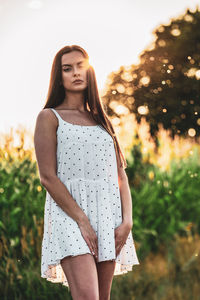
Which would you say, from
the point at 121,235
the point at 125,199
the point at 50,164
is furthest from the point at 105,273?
the point at 50,164

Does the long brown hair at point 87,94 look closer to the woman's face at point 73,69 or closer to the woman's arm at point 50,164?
the woman's face at point 73,69

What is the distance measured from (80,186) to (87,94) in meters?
0.65

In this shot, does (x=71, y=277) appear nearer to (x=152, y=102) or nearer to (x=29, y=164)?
(x=29, y=164)

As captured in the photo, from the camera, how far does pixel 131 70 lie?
17891 millimetres

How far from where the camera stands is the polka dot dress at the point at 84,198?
233cm

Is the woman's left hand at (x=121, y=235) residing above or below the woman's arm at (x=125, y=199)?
below

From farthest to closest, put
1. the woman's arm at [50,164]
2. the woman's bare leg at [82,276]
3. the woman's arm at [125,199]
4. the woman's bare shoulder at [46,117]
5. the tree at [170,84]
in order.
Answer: the tree at [170,84]
the woman's arm at [125,199]
the woman's bare shoulder at [46,117]
the woman's arm at [50,164]
the woman's bare leg at [82,276]

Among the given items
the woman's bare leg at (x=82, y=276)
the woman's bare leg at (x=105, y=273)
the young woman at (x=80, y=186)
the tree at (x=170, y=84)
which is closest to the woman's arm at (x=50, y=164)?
the young woman at (x=80, y=186)

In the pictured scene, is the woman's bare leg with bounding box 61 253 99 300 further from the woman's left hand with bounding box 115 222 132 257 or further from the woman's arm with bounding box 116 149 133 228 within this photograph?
the woman's arm with bounding box 116 149 133 228

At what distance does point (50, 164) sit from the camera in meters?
2.38

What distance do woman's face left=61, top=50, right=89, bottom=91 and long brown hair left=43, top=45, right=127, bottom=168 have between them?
33mm

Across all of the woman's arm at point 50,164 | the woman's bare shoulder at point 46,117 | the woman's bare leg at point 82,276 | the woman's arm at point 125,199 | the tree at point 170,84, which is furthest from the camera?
the tree at point 170,84

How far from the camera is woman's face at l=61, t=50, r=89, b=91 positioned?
8.48 feet

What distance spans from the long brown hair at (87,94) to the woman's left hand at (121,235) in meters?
0.40
